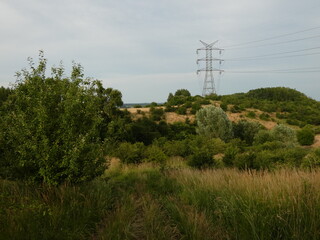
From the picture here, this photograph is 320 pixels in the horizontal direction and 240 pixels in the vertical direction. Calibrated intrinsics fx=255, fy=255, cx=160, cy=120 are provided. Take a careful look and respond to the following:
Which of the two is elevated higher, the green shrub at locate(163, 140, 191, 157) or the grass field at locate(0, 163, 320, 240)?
the grass field at locate(0, 163, 320, 240)

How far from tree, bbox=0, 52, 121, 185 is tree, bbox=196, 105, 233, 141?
29.7 m

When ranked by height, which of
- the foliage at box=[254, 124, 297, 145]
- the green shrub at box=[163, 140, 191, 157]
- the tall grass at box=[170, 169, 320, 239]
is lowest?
the foliage at box=[254, 124, 297, 145]

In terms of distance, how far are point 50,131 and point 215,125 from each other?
102ft

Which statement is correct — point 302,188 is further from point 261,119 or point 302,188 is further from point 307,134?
point 261,119

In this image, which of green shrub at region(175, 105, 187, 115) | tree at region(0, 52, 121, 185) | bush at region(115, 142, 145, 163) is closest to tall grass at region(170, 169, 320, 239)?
tree at region(0, 52, 121, 185)

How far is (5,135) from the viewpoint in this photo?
497 cm

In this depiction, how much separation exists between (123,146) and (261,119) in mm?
41994

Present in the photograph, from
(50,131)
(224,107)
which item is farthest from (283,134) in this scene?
(50,131)

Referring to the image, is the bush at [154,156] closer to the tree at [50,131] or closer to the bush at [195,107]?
the tree at [50,131]

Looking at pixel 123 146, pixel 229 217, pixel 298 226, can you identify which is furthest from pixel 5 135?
pixel 123 146

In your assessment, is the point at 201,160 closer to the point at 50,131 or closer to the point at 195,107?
the point at 50,131

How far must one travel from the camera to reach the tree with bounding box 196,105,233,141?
33938 mm

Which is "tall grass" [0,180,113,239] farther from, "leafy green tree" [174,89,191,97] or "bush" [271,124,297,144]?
"leafy green tree" [174,89,191,97]

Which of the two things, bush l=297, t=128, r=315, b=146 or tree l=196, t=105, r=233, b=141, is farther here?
bush l=297, t=128, r=315, b=146
